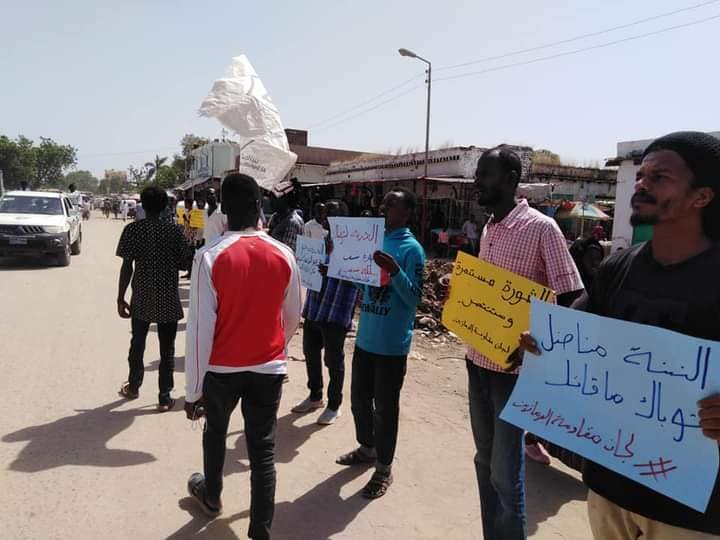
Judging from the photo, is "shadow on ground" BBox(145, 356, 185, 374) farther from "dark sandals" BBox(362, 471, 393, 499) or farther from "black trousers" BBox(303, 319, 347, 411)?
"dark sandals" BBox(362, 471, 393, 499)

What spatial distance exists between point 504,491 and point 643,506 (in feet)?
2.87

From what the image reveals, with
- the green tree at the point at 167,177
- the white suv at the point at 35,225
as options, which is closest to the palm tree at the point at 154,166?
the green tree at the point at 167,177

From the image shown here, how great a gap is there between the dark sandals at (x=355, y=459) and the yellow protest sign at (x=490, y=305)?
1523 mm

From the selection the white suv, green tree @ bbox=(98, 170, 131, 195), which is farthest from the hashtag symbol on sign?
green tree @ bbox=(98, 170, 131, 195)

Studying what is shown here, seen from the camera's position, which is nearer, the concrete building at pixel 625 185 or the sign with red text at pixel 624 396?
the sign with red text at pixel 624 396

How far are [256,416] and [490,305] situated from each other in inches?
52.6

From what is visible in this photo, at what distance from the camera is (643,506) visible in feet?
5.26

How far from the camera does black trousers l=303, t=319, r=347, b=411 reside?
4.39 meters

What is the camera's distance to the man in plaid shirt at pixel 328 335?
4324 mm

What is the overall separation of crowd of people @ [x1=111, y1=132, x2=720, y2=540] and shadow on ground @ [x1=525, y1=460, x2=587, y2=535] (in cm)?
16

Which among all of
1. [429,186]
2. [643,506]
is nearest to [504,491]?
[643,506]

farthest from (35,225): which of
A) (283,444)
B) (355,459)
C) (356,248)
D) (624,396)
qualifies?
(624,396)

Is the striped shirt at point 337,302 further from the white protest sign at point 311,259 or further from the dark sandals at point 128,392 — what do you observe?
the dark sandals at point 128,392

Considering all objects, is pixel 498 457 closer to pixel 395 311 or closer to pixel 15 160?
pixel 395 311
